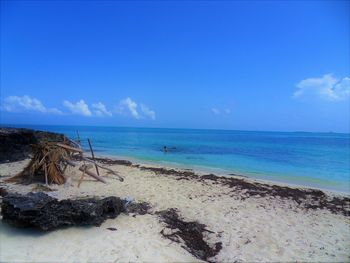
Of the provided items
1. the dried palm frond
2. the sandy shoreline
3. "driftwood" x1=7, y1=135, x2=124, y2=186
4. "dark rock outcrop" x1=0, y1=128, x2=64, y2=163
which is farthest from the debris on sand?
"dark rock outcrop" x1=0, y1=128, x2=64, y2=163

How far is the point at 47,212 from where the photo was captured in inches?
238

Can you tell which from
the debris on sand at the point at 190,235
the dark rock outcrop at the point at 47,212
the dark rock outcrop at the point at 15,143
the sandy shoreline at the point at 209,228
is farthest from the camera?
the dark rock outcrop at the point at 15,143

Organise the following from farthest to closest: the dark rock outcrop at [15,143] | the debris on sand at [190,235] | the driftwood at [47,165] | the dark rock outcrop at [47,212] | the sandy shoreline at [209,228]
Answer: the dark rock outcrop at [15,143] < the driftwood at [47,165] < the debris on sand at [190,235] < the dark rock outcrop at [47,212] < the sandy shoreline at [209,228]

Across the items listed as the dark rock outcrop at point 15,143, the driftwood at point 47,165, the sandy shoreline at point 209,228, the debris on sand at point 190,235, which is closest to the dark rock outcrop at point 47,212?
the sandy shoreline at point 209,228

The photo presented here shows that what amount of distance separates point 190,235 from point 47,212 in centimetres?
318

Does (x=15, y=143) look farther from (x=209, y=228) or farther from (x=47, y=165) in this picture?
(x=209, y=228)

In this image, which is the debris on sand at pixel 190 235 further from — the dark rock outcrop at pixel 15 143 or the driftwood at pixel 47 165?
the dark rock outcrop at pixel 15 143

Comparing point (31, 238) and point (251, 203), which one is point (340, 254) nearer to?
point (251, 203)

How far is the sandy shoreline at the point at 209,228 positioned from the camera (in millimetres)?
5567

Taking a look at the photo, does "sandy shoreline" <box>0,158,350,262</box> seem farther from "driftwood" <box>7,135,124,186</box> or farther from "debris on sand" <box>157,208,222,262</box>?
"driftwood" <box>7,135,124,186</box>

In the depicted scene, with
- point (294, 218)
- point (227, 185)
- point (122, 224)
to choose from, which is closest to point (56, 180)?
point (122, 224)

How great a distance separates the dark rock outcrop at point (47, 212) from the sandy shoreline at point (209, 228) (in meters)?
0.18

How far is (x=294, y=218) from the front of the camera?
8.87 metres

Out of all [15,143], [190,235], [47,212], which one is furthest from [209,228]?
[15,143]
